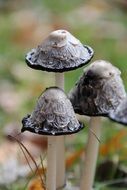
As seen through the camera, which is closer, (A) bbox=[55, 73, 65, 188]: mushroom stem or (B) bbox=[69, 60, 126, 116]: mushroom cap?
(B) bbox=[69, 60, 126, 116]: mushroom cap

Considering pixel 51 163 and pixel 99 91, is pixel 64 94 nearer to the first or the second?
pixel 99 91

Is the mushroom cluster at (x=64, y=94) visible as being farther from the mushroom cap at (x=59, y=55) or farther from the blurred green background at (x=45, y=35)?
the blurred green background at (x=45, y=35)

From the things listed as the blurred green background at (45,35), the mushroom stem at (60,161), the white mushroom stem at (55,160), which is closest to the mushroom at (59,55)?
the white mushroom stem at (55,160)

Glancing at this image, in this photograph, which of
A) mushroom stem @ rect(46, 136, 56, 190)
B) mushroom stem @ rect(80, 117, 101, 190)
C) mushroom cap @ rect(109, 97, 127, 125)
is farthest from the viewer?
mushroom stem @ rect(80, 117, 101, 190)

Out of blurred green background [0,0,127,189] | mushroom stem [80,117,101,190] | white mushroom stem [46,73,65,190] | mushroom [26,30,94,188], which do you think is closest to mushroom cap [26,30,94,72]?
mushroom [26,30,94,188]

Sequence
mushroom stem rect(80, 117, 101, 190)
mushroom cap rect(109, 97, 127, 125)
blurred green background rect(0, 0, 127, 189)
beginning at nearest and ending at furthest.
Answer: mushroom cap rect(109, 97, 127, 125) < mushroom stem rect(80, 117, 101, 190) < blurred green background rect(0, 0, 127, 189)

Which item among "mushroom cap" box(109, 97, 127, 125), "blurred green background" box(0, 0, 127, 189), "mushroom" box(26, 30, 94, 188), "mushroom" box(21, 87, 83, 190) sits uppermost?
"mushroom" box(26, 30, 94, 188)

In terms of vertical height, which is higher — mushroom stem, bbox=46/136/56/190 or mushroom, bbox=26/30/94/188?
mushroom, bbox=26/30/94/188

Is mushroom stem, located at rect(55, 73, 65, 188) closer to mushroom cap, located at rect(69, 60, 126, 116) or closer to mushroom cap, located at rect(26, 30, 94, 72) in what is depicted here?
mushroom cap, located at rect(69, 60, 126, 116)
